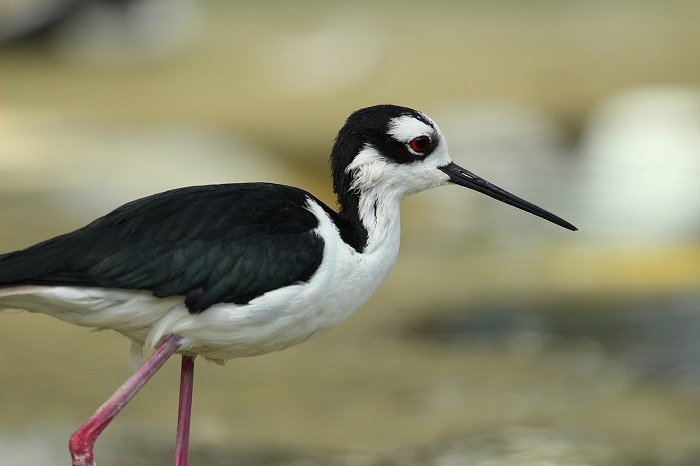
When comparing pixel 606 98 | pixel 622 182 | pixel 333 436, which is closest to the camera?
pixel 333 436

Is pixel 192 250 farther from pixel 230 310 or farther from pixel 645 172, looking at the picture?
pixel 645 172

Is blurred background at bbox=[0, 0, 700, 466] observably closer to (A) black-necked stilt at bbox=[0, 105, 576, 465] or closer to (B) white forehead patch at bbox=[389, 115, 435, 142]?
(A) black-necked stilt at bbox=[0, 105, 576, 465]

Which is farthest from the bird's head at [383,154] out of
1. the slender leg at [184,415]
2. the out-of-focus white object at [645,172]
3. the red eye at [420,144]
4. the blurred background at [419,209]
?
the out-of-focus white object at [645,172]

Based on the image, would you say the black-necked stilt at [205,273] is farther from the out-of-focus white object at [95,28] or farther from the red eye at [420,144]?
the out-of-focus white object at [95,28]

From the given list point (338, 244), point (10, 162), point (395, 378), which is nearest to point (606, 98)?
point (10, 162)

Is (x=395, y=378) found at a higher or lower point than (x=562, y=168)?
lower

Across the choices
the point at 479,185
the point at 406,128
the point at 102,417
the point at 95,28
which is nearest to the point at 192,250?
the point at 102,417

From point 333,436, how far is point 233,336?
301cm

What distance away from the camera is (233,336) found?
14.9ft

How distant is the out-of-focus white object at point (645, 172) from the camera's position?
1250cm

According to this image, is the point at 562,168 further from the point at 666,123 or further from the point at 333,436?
the point at 333,436

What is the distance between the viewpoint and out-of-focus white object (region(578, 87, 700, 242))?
1250 centimetres

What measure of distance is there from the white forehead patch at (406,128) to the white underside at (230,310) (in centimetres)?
46

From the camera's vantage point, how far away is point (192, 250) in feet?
14.9
